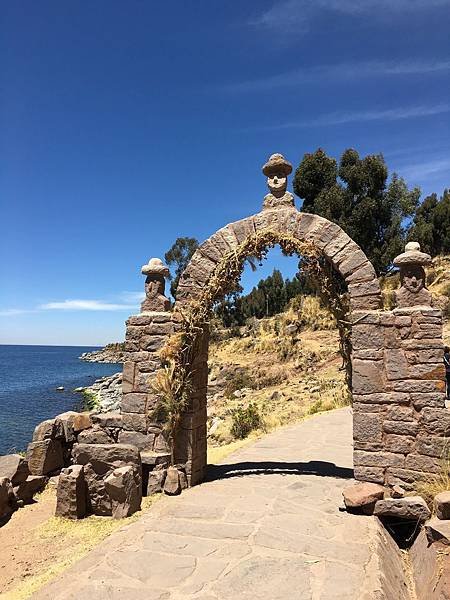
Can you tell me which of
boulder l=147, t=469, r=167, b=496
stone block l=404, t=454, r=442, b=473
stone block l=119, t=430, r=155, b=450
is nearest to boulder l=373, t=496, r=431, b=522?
stone block l=404, t=454, r=442, b=473

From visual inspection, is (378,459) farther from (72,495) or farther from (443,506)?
(72,495)

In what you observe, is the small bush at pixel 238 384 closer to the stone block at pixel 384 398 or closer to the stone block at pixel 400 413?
the stone block at pixel 384 398

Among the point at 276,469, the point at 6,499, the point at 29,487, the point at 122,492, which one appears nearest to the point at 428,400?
the point at 276,469

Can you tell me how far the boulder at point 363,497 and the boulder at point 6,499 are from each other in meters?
4.81

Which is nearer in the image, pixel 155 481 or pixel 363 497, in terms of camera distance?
pixel 363 497

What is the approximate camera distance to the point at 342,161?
2403 centimetres

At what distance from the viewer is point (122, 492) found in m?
5.60

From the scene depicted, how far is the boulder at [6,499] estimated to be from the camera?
21.3 ft

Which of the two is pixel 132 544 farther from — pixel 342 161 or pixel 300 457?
pixel 342 161

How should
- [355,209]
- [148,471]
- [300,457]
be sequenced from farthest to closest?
[355,209]
[300,457]
[148,471]

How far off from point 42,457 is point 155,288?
3.54m

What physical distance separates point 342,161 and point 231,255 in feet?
64.1

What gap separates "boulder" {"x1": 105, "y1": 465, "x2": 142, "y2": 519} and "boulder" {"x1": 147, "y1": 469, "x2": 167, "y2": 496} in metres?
0.58

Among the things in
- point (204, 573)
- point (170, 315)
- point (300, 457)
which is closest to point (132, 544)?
point (204, 573)
